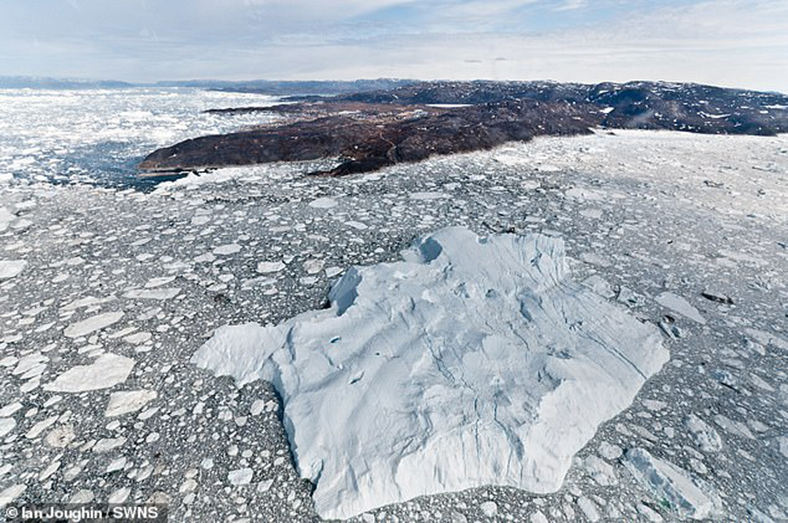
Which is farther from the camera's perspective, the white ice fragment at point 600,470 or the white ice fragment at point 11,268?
the white ice fragment at point 11,268

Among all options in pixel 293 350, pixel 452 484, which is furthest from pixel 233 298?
pixel 452 484

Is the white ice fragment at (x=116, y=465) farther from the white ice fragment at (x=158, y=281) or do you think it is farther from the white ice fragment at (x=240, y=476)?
the white ice fragment at (x=158, y=281)

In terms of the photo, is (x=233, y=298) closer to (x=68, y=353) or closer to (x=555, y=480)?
(x=68, y=353)

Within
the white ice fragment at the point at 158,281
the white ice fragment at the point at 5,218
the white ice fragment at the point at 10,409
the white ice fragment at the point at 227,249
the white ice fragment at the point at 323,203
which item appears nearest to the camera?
the white ice fragment at the point at 10,409

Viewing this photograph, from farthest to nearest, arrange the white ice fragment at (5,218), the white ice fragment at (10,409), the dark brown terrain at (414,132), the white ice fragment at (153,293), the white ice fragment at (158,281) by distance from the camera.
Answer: the dark brown terrain at (414,132)
the white ice fragment at (5,218)
the white ice fragment at (158,281)
the white ice fragment at (153,293)
the white ice fragment at (10,409)

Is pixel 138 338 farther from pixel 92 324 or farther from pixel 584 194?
pixel 584 194

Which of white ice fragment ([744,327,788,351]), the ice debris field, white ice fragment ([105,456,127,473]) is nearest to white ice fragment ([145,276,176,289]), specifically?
the ice debris field

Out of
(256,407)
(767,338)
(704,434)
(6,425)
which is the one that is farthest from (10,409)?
(767,338)

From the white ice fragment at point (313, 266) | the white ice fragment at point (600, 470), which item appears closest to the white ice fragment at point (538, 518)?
the white ice fragment at point (600, 470)
